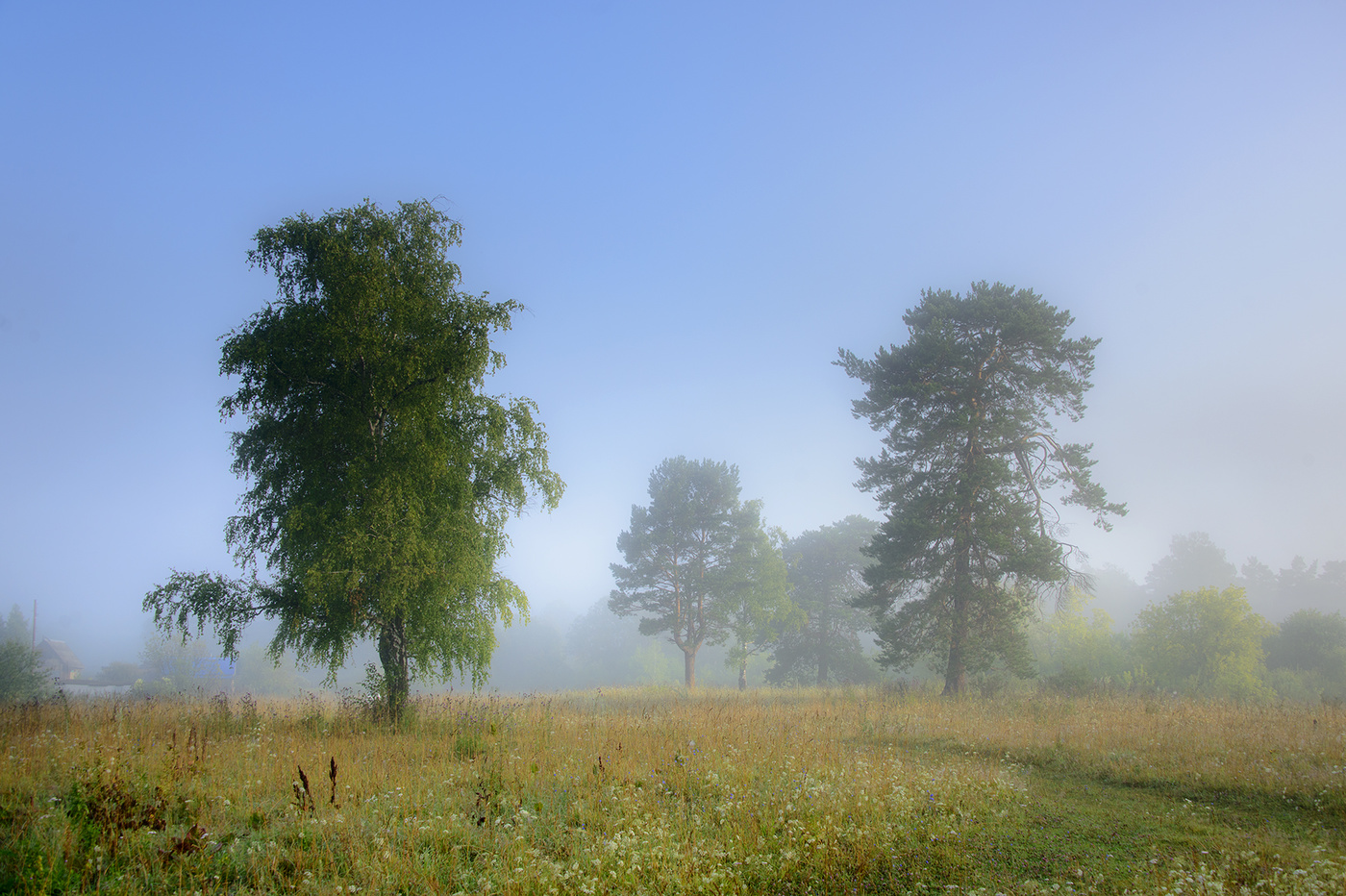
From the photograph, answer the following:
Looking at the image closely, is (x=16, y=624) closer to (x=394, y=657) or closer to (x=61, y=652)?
(x=61, y=652)

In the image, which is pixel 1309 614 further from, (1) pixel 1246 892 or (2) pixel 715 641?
(1) pixel 1246 892

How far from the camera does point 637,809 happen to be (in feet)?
19.8

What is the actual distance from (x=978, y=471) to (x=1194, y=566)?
76.3m

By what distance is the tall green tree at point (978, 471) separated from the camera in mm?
18844

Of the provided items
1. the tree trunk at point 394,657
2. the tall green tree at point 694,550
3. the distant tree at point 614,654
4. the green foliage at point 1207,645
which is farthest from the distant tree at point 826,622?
the distant tree at point 614,654

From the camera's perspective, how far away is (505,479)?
1160 cm

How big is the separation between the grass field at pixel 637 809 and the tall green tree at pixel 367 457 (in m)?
1.78

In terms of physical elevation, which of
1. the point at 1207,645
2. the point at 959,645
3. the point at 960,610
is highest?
the point at 960,610

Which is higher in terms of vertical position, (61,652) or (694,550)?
(694,550)

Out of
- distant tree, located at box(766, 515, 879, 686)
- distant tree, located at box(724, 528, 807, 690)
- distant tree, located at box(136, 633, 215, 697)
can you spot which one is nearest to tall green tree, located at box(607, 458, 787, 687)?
distant tree, located at box(724, 528, 807, 690)

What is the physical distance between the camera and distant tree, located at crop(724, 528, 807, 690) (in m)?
32.4

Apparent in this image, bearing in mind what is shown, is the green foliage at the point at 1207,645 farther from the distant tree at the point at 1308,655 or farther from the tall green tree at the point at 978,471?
the tall green tree at the point at 978,471

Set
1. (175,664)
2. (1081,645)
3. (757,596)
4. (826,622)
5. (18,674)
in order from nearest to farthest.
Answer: (18,674), (1081,645), (757,596), (826,622), (175,664)

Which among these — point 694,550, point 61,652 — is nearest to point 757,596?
point 694,550
